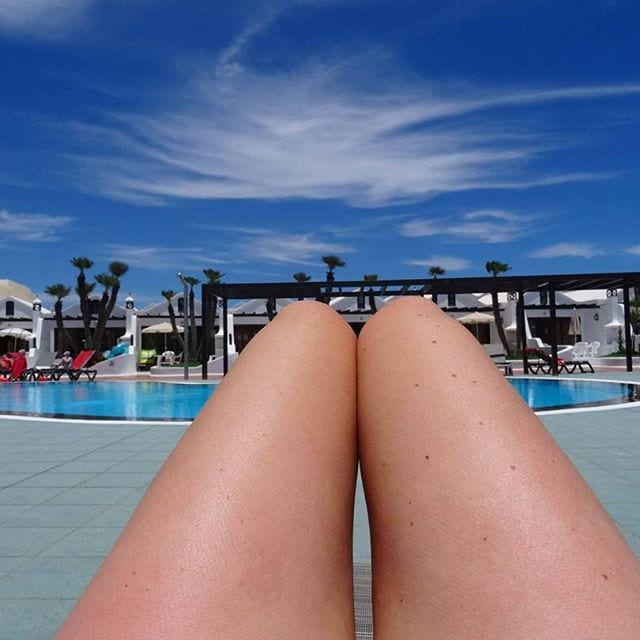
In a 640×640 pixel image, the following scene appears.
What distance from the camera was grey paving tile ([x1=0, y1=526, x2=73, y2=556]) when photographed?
324 centimetres

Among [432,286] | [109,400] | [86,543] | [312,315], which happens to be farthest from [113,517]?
[432,286]

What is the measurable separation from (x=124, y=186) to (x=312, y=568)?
124 feet

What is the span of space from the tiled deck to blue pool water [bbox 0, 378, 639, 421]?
2.43 meters

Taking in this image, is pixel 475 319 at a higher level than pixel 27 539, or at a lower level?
higher

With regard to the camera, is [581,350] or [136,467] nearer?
[136,467]

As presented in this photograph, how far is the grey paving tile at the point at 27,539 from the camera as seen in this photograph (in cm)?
324

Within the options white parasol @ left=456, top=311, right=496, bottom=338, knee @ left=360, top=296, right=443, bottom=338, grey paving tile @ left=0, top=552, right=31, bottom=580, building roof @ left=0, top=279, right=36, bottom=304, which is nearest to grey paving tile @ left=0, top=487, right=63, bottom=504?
grey paving tile @ left=0, top=552, right=31, bottom=580

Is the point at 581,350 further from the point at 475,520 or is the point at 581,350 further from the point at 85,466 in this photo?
the point at 475,520

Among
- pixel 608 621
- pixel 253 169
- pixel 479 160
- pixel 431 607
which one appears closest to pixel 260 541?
pixel 431 607

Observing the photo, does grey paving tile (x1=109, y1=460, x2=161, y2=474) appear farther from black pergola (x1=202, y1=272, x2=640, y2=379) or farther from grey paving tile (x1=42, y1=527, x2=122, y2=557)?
black pergola (x1=202, y1=272, x2=640, y2=379)

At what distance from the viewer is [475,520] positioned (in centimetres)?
86

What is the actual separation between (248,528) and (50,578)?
244cm

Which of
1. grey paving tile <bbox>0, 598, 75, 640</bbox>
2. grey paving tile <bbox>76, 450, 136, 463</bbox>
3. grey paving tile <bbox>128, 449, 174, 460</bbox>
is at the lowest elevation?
grey paving tile <bbox>76, 450, 136, 463</bbox>

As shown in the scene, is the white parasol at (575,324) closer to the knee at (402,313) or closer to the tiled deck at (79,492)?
the tiled deck at (79,492)
